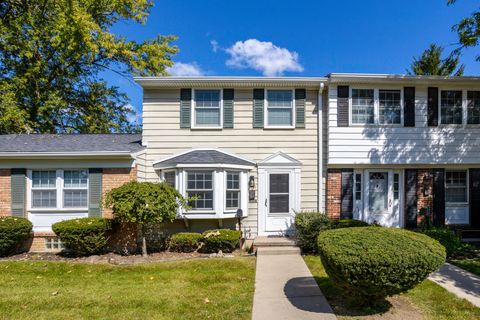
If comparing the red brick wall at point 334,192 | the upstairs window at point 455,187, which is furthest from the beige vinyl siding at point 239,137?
the upstairs window at point 455,187

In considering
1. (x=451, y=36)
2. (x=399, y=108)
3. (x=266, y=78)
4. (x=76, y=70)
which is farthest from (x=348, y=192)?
(x=76, y=70)

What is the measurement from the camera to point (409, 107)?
9.73 metres

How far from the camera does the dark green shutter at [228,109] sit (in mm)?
9859

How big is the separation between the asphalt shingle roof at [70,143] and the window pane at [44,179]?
0.73m


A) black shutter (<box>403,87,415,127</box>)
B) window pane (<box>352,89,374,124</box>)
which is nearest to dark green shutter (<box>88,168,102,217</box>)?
window pane (<box>352,89,374,124</box>)

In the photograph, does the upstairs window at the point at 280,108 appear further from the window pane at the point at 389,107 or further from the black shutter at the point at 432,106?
the black shutter at the point at 432,106

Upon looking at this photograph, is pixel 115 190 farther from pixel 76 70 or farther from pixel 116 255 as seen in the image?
pixel 76 70

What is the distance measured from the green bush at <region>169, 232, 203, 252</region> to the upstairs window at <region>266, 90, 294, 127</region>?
14.2 feet

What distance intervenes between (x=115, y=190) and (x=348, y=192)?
23.3 feet

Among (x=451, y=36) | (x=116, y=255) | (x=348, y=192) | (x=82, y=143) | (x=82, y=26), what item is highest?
(x=82, y=26)

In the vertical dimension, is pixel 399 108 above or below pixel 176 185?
above

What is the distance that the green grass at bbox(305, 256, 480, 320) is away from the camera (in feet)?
14.4

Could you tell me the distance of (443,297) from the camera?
5102mm

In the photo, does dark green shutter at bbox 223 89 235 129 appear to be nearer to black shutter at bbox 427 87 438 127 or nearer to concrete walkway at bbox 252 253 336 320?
concrete walkway at bbox 252 253 336 320
